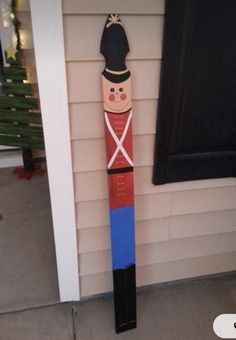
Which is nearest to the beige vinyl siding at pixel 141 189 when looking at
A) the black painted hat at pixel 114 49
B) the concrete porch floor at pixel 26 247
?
the black painted hat at pixel 114 49

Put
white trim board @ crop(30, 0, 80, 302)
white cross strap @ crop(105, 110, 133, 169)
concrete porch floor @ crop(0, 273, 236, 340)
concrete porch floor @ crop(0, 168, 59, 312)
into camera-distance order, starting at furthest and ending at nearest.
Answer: concrete porch floor @ crop(0, 168, 59, 312) < concrete porch floor @ crop(0, 273, 236, 340) < white cross strap @ crop(105, 110, 133, 169) < white trim board @ crop(30, 0, 80, 302)

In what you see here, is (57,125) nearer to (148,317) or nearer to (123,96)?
(123,96)

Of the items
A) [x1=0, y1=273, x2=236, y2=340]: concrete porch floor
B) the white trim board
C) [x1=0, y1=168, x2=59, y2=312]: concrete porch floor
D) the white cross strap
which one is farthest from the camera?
[x1=0, y1=168, x2=59, y2=312]: concrete porch floor

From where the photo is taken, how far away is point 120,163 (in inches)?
45.7

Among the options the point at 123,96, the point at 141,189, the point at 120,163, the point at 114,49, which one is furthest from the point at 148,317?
the point at 114,49

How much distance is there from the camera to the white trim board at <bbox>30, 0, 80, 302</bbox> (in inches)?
38.6

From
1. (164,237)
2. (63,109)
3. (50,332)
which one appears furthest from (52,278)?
(63,109)

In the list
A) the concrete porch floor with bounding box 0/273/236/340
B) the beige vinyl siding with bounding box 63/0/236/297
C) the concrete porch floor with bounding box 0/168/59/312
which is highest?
the beige vinyl siding with bounding box 63/0/236/297

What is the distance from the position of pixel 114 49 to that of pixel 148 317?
1.21 metres

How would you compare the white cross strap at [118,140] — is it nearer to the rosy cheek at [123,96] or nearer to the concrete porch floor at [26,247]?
the rosy cheek at [123,96]

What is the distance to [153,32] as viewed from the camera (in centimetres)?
105

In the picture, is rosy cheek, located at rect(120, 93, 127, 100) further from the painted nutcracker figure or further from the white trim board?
the white trim board

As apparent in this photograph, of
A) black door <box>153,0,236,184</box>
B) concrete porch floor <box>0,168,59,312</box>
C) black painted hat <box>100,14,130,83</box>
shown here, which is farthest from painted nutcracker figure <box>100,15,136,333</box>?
concrete porch floor <box>0,168,59,312</box>

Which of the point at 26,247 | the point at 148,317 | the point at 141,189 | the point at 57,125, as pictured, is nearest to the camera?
the point at 57,125
